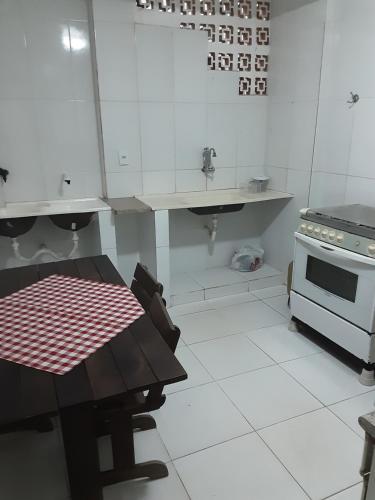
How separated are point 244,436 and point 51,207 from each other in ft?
6.59

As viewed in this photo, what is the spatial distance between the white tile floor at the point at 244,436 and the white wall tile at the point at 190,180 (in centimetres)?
138

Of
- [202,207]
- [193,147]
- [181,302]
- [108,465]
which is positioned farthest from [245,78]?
[108,465]

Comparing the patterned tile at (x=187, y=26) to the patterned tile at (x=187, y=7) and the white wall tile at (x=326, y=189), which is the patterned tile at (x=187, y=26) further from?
the white wall tile at (x=326, y=189)

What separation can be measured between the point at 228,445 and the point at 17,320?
1.12m

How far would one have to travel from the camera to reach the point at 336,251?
222 centimetres

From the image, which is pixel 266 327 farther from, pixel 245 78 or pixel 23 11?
pixel 23 11

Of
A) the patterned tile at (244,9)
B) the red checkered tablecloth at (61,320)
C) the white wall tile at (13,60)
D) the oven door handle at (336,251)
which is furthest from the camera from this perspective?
the patterned tile at (244,9)

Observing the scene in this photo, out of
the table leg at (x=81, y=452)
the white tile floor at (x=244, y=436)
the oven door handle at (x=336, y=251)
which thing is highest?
the oven door handle at (x=336, y=251)

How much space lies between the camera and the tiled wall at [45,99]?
267cm

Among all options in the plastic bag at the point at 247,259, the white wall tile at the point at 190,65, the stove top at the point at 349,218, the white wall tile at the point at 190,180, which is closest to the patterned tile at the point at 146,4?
the white wall tile at the point at 190,65

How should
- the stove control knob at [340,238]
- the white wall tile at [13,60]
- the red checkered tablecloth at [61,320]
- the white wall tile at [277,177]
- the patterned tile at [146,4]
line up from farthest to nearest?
the white wall tile at [277,177] → the patterned tile at [146,4] → the white wall tile at [13,60] → the stove control knob at [340,238] → the red checkered tablecloth at [61,320]

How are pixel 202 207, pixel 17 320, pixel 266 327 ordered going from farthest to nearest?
pixel 202 207 → pixel 266 327 → pixel 17 320

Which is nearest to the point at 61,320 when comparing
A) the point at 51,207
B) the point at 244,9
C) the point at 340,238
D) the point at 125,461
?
the point at 125,461

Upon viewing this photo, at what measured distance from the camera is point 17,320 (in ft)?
4.86
